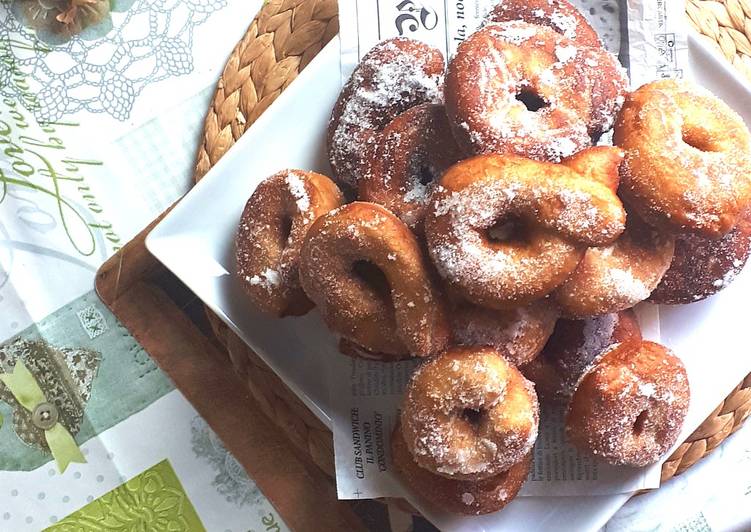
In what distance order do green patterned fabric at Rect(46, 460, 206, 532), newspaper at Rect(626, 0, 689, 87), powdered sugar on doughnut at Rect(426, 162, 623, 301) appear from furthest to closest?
green patterned fabric at Rect(46, 460, 206, 532), newspaper at Rect(626, 0, 689, 87), powdered sugar on doughnut at Rect(426, 162, 623, 301)

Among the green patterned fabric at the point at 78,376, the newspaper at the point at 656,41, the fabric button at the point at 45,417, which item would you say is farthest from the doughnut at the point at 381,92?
the fabric button at the point at 45,417

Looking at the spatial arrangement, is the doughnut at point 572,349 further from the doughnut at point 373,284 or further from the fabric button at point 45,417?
the fabric button at point 45,417

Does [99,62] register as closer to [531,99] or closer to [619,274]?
[531,99]

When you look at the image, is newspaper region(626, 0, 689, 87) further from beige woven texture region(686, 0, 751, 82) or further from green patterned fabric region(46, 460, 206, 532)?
green patterned fabric region(46, 460, 206, 532)

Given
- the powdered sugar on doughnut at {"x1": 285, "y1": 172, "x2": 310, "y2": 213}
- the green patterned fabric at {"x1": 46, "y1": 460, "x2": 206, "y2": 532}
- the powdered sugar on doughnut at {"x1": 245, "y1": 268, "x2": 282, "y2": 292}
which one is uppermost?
the powdered sugar on doughnut at {"x1": 285, "y1": 172, "x2": 310, "y2": 213}

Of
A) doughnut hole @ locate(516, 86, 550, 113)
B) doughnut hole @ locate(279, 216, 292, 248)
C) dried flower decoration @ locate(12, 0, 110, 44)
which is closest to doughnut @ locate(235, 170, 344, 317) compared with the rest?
doughnut hole @ locate(279, 216, 292, 248)
